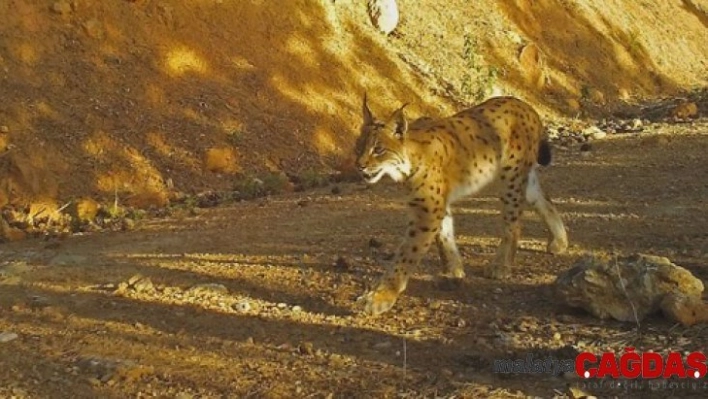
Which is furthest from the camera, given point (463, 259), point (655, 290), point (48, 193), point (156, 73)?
point (156, 73)

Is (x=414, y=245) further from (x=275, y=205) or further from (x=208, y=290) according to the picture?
(x=275, y=205)

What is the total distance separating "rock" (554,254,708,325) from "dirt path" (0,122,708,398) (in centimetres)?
11

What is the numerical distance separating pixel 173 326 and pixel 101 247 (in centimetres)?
365

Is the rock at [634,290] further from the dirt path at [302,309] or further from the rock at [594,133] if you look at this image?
the rock at [594,133]

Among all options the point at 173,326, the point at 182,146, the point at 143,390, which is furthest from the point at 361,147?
the point at 182,146

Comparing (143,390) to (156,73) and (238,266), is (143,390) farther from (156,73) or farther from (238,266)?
(156,73)

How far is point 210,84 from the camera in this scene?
1650cm

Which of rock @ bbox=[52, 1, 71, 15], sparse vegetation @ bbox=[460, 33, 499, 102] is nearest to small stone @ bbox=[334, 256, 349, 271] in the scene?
rock @ bbox=[52, 1, 71, 15]

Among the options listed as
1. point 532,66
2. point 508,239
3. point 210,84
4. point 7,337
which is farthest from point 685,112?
point 7,337

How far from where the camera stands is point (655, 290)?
601 centimetres

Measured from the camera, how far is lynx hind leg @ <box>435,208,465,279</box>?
7652mm

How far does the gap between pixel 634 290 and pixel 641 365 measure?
36.0 inches

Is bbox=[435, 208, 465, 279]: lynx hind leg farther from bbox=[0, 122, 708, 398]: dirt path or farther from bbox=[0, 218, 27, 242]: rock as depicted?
bbox=[0, 218, 27, 242]: rock

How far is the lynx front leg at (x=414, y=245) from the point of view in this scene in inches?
273
